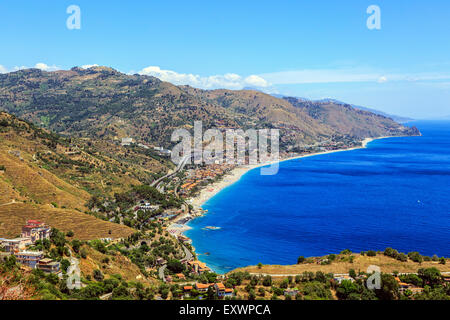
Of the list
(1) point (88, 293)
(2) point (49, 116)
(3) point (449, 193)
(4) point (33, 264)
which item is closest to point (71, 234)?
(4) point (33, 264)

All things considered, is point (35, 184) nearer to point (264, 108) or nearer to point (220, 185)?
point (220, 185)

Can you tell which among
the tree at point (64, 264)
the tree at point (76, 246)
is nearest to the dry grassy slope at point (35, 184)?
the tree at point (76, 246)

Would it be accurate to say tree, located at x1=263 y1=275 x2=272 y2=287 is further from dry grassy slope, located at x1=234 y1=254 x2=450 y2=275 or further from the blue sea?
the blue sea

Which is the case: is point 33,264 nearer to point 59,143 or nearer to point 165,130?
point 59,143

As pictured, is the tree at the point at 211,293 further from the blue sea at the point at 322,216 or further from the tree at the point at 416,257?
the tree at the point at 416,257

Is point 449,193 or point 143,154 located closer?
point 449,193
